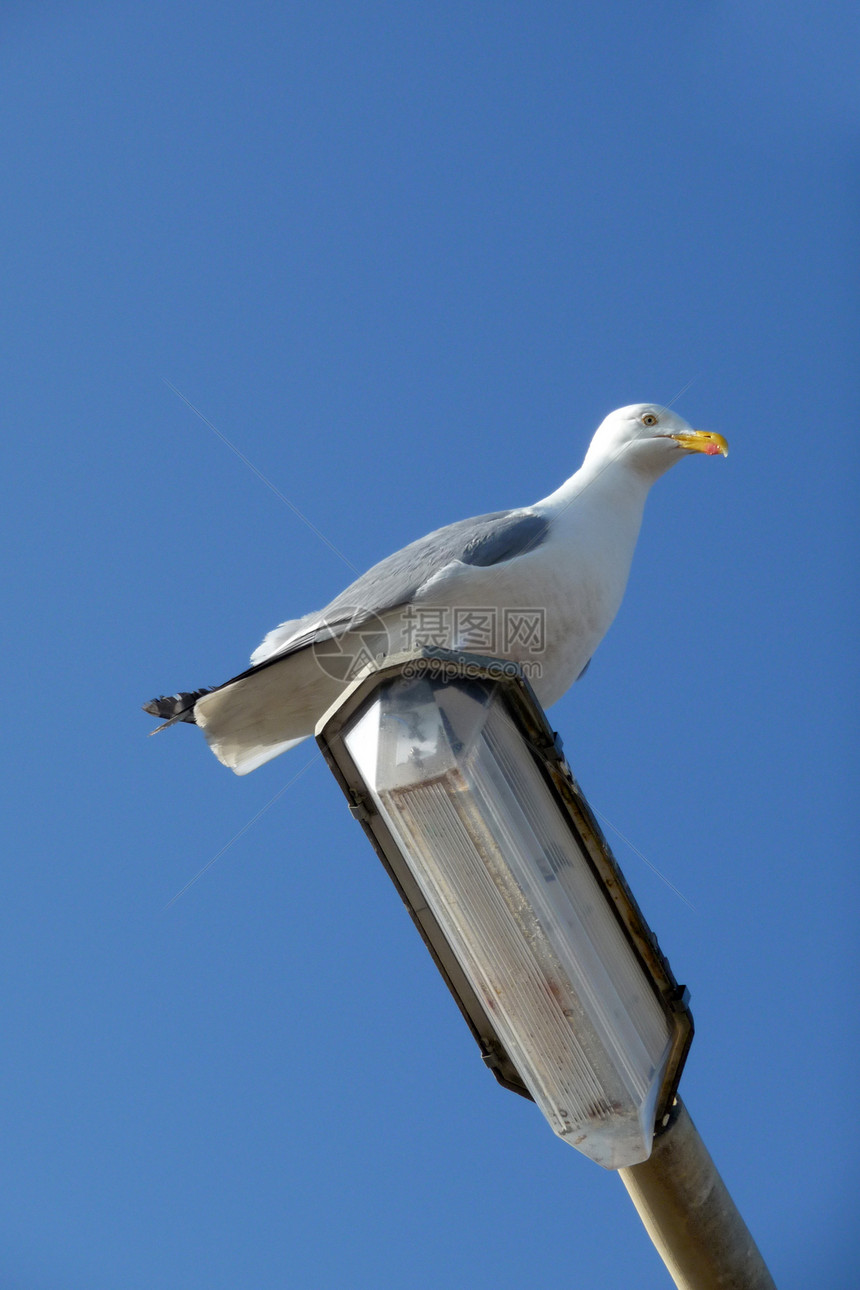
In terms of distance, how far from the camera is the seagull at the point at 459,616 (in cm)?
310

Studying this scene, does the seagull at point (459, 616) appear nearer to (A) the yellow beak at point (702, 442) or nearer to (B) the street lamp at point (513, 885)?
(A) the yellow beak at point (702, 442)

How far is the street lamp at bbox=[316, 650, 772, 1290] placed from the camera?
1.75 meters

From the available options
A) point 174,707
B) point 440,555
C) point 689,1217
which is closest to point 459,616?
point 440,555

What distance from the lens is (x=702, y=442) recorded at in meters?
3.80

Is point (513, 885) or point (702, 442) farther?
point (702, 442)

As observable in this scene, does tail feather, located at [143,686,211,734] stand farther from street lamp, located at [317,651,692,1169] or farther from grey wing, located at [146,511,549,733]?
street lamp, located at [317,651,692,1169]

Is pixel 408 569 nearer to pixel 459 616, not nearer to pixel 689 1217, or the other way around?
pixel 459 616

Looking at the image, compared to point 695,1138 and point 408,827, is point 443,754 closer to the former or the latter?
point 408,827

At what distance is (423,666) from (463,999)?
570mm

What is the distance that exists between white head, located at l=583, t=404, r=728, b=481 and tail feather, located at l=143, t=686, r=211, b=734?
151 cm

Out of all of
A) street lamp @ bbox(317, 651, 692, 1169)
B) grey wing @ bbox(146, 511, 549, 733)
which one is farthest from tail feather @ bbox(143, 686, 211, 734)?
street lamp @ bbox(317, 651, 692, 1169)

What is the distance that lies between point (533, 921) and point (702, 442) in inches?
96.0

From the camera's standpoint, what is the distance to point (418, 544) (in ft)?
11.3

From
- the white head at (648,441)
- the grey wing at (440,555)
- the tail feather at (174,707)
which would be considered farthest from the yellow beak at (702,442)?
the tail feather at (174,707)
